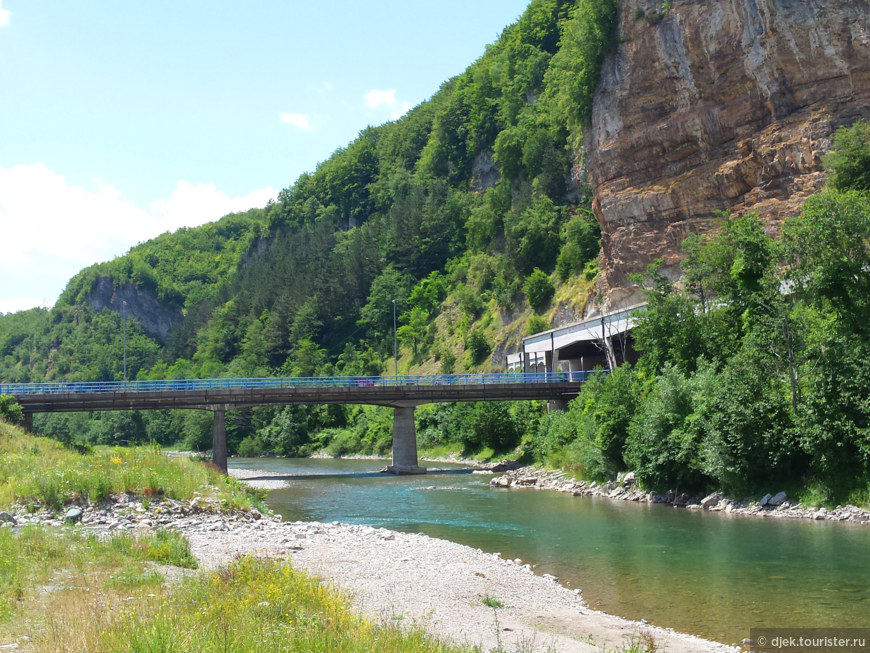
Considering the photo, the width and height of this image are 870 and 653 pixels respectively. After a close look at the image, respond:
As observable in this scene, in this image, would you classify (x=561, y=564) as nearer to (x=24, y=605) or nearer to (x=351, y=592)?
(x=351, y=592)

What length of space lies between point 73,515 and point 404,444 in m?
41.1

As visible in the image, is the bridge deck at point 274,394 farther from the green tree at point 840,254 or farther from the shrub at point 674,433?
the green tree at point 840,254

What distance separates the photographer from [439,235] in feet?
445

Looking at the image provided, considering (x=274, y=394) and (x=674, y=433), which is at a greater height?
(x=274, y=394)

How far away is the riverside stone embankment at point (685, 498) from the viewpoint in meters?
29.3

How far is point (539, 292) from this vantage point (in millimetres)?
91875

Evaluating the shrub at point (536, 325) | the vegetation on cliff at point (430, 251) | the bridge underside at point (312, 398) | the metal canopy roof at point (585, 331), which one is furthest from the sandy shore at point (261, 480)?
the vegetation on cliff at point (430, 251)

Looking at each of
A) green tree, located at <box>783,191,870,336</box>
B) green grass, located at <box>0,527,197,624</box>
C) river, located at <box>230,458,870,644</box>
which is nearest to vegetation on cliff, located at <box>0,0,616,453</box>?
green tree, located at <box>783,191,870,336</box>

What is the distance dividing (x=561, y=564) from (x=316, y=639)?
44.4 feet

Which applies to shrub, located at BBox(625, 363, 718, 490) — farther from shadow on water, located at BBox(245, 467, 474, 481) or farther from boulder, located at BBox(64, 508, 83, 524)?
boulder, located at BBox(64, 508, 83, 524)

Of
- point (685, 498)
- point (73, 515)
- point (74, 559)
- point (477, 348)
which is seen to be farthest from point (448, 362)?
point (74, 559)

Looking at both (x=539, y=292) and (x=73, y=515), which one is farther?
(x=539, y=292)

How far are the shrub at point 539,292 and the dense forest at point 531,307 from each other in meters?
0.33

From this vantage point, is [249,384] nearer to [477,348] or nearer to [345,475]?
[345,475]
